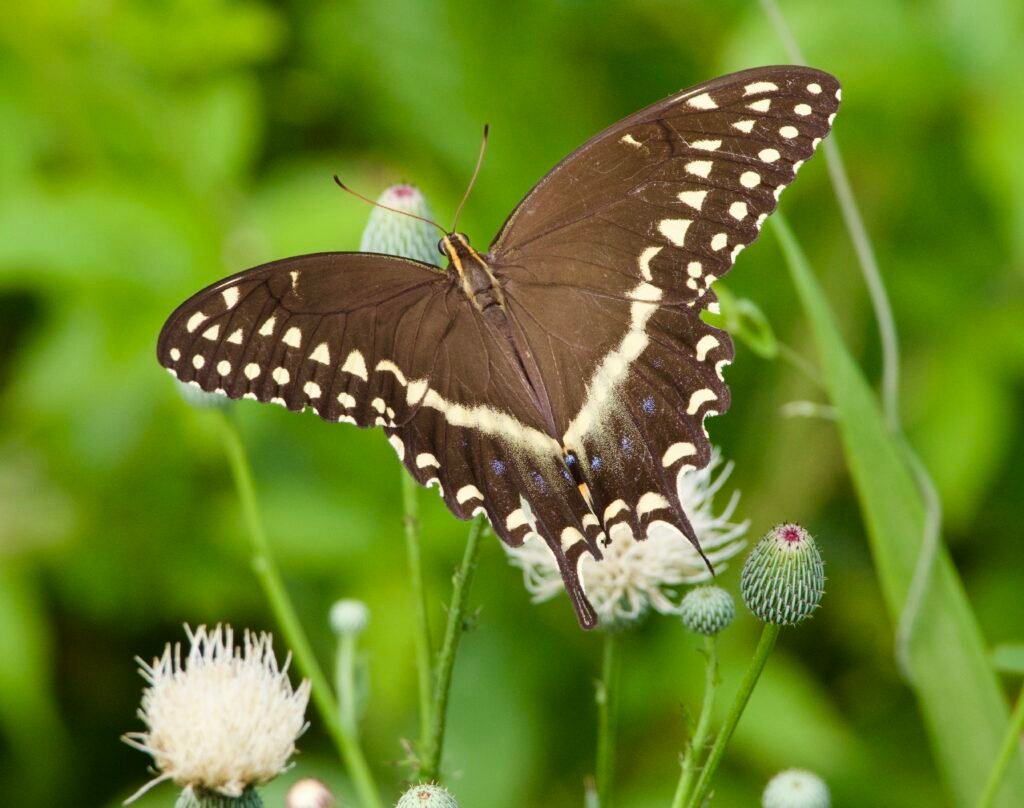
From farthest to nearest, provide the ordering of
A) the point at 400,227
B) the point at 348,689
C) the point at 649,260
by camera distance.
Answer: the point at 400,227
the point at 649,260
the point at 348,689

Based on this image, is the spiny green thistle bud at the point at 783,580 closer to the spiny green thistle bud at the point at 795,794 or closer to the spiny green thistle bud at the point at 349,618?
the spiny green thistle bud at the point at 795,794

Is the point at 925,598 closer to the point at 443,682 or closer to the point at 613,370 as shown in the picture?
the point at 613,370

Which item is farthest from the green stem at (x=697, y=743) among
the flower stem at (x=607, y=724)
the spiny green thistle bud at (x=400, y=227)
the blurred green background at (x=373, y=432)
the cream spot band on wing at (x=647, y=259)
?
the blurred green background at (x=373, y=432)

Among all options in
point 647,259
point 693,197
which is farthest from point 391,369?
point 693,197

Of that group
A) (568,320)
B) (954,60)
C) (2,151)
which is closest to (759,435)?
(954,60)

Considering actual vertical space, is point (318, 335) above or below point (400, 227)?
below

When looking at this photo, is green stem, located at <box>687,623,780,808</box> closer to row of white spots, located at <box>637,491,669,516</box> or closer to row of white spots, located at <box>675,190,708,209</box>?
row of white spots, located at <box>637,491,669,516</box>

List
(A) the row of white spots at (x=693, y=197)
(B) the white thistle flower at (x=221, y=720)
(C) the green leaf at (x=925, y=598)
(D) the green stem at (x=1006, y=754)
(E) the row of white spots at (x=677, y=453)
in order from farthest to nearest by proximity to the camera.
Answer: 1. (A) the row of white spots at (x=693, y=197)
2. (E) the row of white spots at (x=677, y=453)
3. (C) the green leaf at (x=925, y=598)
4. (B) the white thistle flower at (x=221, y=720)
5. (D) the green stem at (x=1006, y=754)
